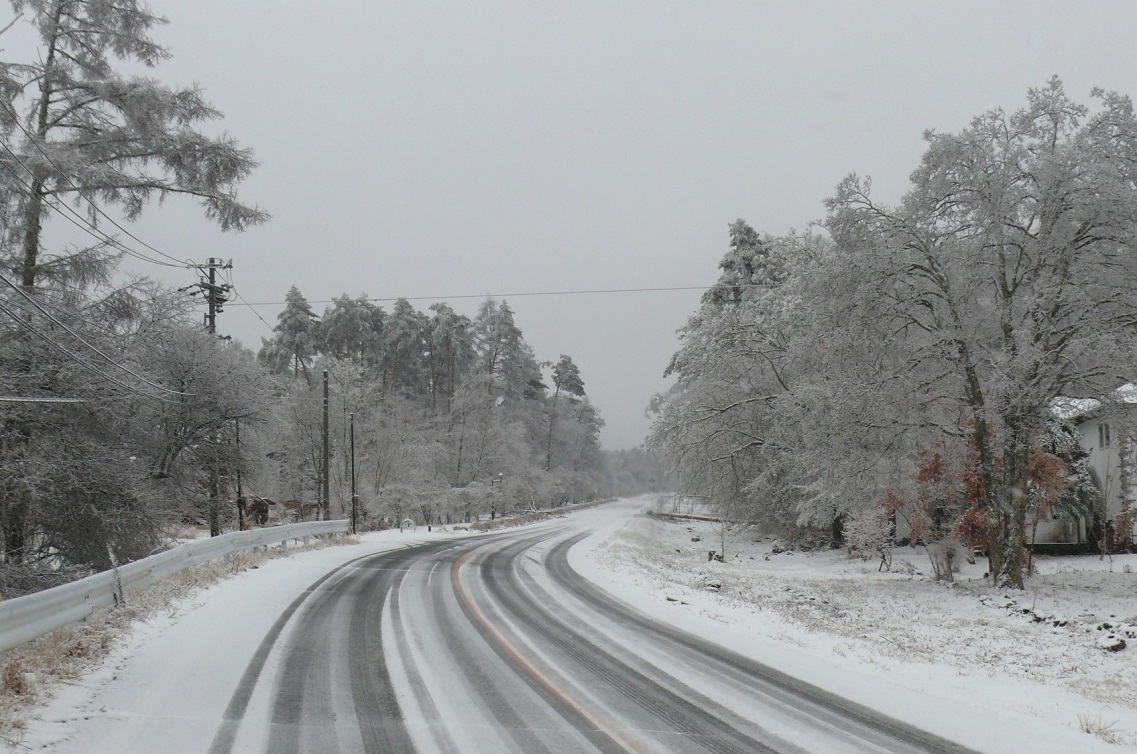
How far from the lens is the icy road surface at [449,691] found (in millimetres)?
5883

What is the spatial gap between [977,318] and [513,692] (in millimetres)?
15078

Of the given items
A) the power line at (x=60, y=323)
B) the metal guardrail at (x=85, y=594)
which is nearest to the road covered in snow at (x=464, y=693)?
the metal guardrail at (x=85, y=594)

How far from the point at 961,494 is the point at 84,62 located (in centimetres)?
2476

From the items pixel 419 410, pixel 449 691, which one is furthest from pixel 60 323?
pixel 419 410

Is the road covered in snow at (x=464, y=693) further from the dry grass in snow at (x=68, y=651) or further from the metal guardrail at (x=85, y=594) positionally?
the metal guardrail at (x=85, y=594)

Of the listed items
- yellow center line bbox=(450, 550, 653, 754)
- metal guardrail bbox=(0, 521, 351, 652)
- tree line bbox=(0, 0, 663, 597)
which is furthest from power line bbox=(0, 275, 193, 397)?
yellow center line bbox=(450, 550, 653, 754)

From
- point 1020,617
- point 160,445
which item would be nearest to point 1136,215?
point 1020,617

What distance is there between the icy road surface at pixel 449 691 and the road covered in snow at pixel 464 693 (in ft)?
0.09

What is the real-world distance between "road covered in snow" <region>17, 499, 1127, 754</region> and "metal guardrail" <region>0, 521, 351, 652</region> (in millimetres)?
819

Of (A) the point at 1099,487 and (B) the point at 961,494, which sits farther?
(A) the point at 1099,487

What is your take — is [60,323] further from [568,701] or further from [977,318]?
[977,318]

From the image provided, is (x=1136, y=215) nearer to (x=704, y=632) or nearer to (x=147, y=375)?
(x=704, y=632)

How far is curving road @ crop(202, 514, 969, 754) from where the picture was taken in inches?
236

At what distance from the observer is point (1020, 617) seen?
14.1 metres
